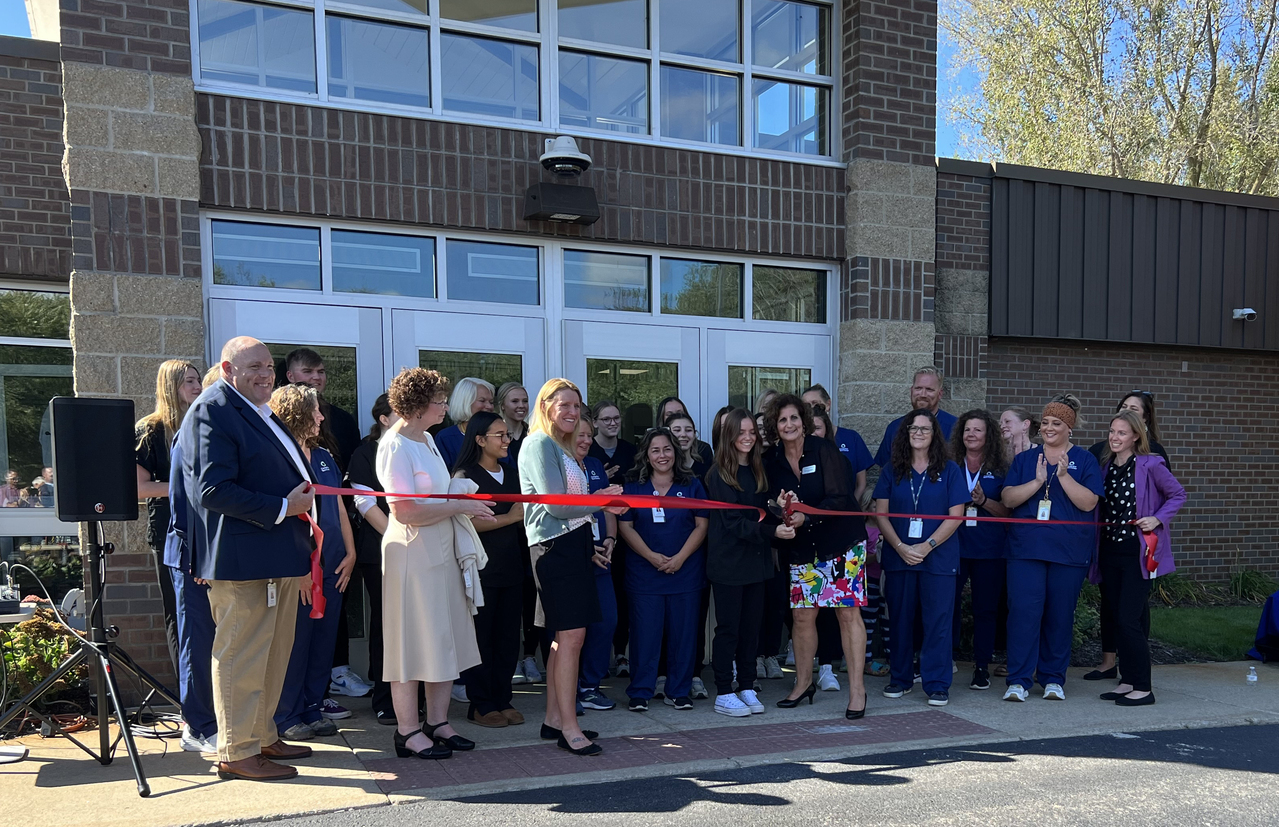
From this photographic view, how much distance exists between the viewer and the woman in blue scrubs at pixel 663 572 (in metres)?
6.30

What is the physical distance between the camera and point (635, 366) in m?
8.26

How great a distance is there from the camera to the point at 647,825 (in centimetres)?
426

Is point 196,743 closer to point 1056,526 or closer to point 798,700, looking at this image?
point 798,700

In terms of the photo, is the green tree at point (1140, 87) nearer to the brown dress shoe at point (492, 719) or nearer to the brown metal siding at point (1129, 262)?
the brown metal siding at point (1129, 262)

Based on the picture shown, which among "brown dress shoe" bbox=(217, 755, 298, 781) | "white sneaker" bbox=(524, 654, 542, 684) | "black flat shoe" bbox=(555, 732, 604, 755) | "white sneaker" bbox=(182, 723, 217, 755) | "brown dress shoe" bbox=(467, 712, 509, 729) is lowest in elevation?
"white sneaker" bbox=(524, 654, 542, 684)

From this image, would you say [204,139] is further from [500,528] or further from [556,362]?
[500,528]

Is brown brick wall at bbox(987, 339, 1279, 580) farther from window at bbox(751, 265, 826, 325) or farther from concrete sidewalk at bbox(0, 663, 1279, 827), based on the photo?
concrete sidewalk at bbox(0, 663, 1279, 827)

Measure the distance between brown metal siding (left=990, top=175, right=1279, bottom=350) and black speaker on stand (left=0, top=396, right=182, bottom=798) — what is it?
305 inches

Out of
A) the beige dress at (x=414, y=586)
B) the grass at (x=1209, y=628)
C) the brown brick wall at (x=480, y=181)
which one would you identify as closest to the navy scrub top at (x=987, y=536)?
the grass at (x=1209, y=628)

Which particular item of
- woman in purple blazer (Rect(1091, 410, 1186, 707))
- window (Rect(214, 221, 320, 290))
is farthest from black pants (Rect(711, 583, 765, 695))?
window (Rect(214, 221, 320, 290))

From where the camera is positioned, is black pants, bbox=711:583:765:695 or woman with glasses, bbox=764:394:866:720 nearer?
woman with glasses, bbox=764:394:866:720

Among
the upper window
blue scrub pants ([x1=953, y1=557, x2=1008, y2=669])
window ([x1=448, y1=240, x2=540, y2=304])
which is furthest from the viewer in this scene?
window ([x1=448, y1=240, x2=540, y2=304])

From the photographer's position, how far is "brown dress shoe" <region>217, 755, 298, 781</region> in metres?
4.68

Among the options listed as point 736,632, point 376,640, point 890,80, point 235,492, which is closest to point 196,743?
point 376,640
